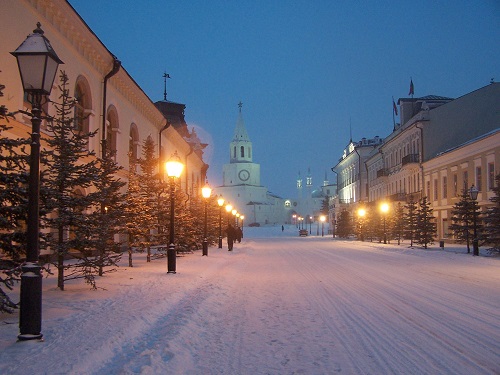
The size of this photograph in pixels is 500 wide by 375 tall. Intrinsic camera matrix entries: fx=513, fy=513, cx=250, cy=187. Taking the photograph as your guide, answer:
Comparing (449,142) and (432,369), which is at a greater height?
(449,142)

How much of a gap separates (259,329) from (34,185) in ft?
12.5

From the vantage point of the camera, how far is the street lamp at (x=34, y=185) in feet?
20.5

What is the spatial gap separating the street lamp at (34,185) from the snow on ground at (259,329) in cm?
33

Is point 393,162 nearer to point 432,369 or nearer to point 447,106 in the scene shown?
point 447,106

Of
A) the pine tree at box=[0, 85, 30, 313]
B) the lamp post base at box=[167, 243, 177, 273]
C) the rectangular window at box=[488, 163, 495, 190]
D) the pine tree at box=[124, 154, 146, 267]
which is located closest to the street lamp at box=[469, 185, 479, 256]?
the rectangular window at box=[488, 163, 495, 190]

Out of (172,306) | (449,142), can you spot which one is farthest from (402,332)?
(449,142)

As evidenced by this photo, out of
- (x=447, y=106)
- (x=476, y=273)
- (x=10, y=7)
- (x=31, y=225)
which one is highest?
(x=447, y=106)

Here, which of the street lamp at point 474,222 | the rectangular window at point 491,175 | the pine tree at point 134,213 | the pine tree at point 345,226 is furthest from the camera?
the pine tree at point 345,226

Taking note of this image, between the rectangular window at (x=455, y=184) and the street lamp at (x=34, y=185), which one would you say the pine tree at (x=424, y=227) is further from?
the street lamp at (x=34, y=185)

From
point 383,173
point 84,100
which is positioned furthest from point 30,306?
point 383,173

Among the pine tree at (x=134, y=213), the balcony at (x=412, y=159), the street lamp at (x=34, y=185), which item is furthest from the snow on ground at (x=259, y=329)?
the balcony at (x=412, y=159)

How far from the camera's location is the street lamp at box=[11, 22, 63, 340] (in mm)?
6246

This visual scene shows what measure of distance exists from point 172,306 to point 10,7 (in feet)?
36.9

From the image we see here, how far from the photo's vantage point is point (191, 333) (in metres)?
7.34
